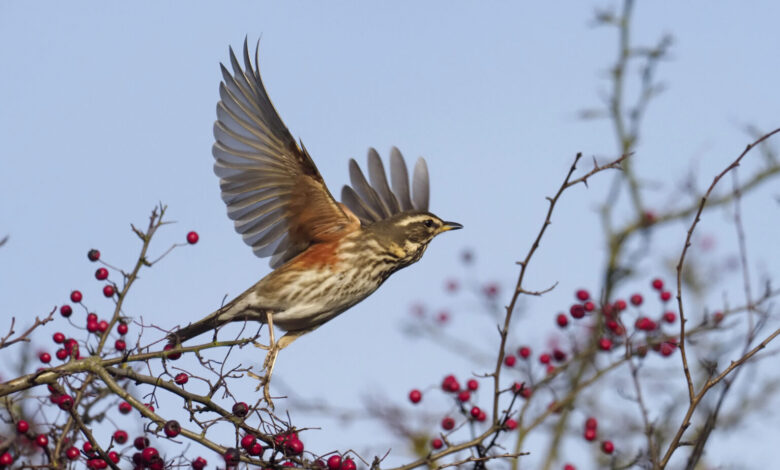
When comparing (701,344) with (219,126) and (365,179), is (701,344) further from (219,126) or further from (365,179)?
(219,126)

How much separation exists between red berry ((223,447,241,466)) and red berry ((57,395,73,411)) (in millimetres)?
607

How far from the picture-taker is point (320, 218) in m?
5.86

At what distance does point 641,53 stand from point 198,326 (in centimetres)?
366

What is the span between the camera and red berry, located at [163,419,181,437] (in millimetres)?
3480

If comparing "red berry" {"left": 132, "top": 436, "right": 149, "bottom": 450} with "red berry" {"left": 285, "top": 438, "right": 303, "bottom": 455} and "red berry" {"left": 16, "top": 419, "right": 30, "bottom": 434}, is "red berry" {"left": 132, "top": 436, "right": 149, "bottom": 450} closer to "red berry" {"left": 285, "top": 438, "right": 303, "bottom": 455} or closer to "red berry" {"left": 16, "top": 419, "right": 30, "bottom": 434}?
"red berry" {"left": 16, "top": 419, "right": 30, "bottom": 434}

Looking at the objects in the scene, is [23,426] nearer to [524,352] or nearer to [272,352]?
[272,352]

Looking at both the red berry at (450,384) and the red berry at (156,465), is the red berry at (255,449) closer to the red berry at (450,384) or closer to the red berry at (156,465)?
the red berry at (156,465)

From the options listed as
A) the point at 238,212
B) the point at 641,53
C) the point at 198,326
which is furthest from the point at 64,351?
the point at 641,53

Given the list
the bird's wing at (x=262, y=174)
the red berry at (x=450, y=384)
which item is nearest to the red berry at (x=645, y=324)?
the red berry at (x=450, y=384)

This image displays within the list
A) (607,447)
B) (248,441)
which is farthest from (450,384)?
(248,441)

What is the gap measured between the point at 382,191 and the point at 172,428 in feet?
12.0

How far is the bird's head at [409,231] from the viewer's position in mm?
5871

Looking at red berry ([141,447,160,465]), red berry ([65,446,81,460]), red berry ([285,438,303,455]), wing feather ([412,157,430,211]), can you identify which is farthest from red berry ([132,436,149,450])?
wing feather ([412,157,430,211])

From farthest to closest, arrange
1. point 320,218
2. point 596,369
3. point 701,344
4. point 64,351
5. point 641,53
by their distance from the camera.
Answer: point 641,53 < point 320,218 < point 701,344 < point 596,369 < point 64,351
